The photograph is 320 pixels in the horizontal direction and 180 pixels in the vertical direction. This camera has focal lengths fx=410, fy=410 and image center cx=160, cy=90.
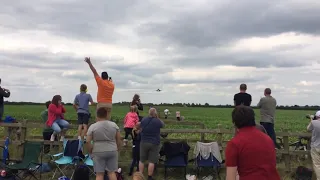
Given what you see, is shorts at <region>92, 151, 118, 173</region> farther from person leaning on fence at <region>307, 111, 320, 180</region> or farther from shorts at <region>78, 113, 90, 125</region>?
person leaning on fence at <region>307, 111, 320, 180</region>

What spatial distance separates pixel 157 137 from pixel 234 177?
5.48 m

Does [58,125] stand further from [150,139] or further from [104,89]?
[150,139]

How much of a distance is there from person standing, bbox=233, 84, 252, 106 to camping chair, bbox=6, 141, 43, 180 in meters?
4.79

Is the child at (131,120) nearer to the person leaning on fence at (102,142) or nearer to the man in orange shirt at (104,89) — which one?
the man in orange shirt at (104,89)

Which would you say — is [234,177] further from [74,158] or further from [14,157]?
[14,157]

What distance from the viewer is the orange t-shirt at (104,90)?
954 centimetres

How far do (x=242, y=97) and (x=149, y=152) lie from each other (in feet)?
8.60

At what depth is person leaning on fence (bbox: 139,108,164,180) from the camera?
907 cm

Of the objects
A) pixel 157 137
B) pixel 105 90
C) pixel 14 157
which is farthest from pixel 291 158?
pixel 14 157

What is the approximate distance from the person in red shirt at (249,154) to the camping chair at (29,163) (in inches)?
252

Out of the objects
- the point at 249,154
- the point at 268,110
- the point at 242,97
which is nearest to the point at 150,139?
the point at 242,97

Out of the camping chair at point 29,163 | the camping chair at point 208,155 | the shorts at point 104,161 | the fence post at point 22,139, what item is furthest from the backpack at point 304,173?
the fence post at point 22,139

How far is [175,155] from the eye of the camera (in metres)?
9.65

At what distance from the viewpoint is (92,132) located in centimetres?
698
